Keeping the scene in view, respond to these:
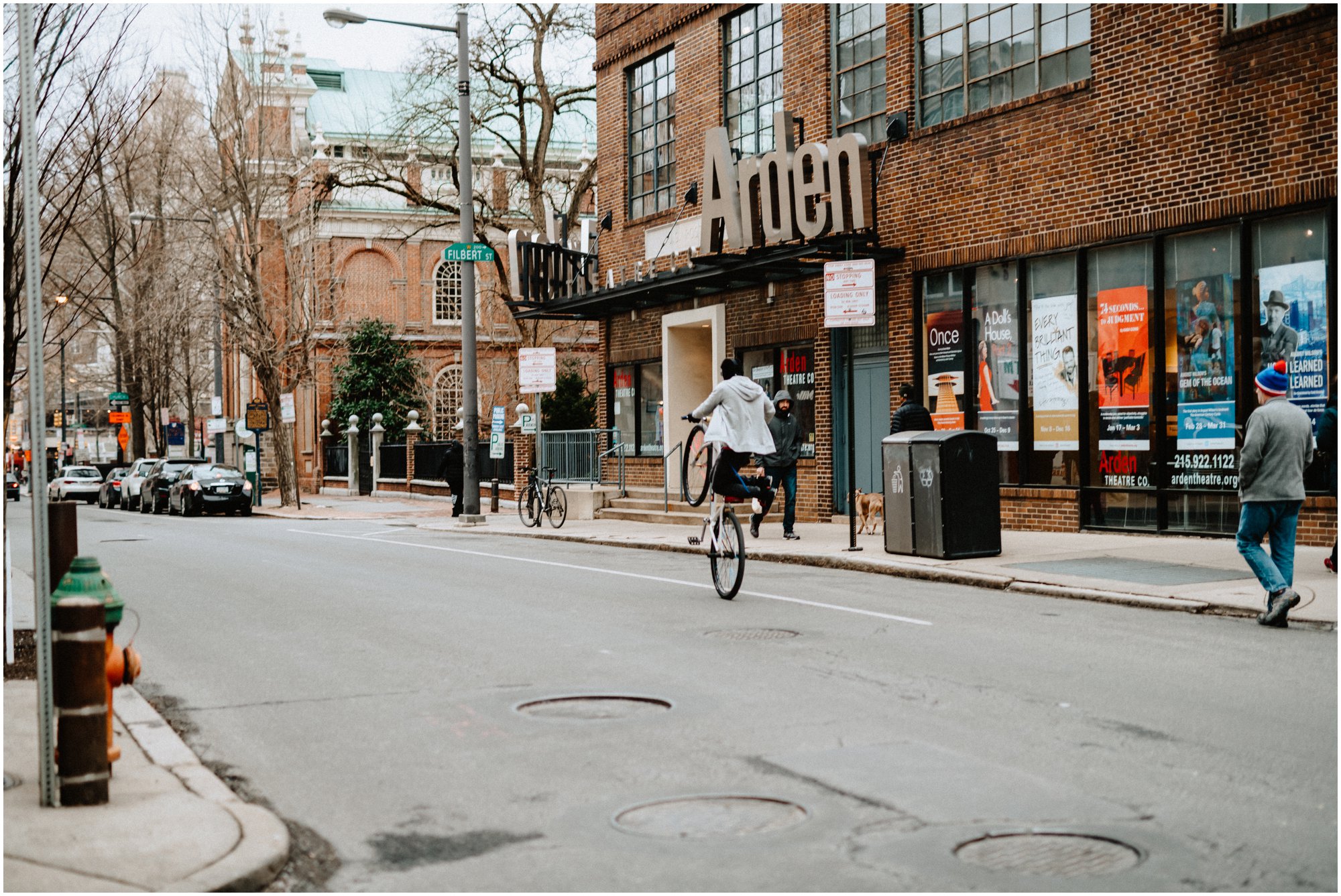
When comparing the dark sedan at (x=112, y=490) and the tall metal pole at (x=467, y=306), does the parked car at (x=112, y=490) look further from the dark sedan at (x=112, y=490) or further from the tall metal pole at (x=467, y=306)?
the tall metal pole at (x=467, y=306)

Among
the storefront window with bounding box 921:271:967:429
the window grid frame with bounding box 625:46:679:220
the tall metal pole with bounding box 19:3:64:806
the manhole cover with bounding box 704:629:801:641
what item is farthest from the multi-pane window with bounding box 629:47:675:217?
the tall metal pole with bounding box 19:3:64:806

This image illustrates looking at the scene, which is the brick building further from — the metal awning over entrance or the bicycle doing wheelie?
the bicycle doing wheelie

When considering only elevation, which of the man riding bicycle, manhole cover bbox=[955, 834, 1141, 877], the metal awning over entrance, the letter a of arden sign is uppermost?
the metal awning over entrance

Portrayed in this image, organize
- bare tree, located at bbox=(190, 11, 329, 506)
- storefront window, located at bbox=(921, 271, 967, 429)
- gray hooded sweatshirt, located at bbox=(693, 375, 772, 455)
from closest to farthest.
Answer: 1. gray hooded sweatshirt, located at bbox=(693, 375, 772, 455)
2. storefront window, located at bbox=(921, 271, 967, 429)
3. bare tree, located at bbox=(190, 11, 329, 506)

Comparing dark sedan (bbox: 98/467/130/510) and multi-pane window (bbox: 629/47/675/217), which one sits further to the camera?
dark sedan (bbox: 98/467/130/510)

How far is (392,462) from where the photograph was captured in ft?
143

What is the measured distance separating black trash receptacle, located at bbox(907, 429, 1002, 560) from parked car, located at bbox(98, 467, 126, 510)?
34713 millimetres

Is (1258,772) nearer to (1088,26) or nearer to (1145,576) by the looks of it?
(1145,576)

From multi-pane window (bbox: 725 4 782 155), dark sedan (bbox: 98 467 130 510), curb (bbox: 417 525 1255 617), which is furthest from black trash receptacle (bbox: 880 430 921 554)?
dark sedan (bbox: 98 467 130 510)

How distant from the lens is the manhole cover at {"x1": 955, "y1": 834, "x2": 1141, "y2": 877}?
471 cm

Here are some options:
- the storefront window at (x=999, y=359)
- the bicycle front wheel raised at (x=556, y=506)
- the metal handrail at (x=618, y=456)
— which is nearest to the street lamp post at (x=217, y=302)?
the metal handrail at (x=618, y=456)

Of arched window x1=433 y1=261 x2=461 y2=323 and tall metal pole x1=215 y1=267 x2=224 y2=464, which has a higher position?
arched window x1=433 y1=261 x2=461 y2=323

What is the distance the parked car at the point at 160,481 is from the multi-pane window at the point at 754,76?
64.6 feet

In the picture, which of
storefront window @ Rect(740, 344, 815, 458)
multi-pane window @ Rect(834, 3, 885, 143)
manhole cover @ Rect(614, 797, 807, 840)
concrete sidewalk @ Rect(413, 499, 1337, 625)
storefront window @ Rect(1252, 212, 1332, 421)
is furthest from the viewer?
storefront window @ Rect(740, 344, 815, 458)
